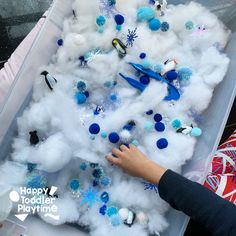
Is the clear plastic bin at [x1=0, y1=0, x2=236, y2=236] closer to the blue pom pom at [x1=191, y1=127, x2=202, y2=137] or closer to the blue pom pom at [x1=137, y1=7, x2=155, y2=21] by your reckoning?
the blue pom pom at [x1=191, y1=127, x2=202, y2=137]

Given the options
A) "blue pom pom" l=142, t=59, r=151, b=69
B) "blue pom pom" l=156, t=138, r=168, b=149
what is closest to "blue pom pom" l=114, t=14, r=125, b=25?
"blue pom pom" l=142, t=59, r=151, b=69

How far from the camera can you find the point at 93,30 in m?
1.01

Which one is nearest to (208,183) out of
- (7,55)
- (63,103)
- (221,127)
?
(221,127)

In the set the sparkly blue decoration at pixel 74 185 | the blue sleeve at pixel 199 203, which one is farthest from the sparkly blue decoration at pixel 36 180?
the blue sleeve at pixel 199 203

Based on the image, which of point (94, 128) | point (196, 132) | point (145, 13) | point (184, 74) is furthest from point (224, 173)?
point (145, 13)

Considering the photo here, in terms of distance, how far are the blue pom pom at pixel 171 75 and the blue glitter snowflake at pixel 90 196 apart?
1.16 ft

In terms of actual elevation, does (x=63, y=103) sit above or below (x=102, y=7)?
below

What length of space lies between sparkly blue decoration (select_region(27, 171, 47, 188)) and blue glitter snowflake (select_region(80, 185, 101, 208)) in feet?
0.32

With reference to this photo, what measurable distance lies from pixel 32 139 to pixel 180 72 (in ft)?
1.41

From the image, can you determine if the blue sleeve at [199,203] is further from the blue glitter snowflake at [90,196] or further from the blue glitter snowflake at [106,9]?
the blue glitter snowflake at [106,9]

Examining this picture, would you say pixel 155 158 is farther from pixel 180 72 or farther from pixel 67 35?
pixel 67 35

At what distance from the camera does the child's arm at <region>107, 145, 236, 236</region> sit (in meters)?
0.76

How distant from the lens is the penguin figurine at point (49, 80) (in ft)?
3.01

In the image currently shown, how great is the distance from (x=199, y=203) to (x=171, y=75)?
1.14ft
